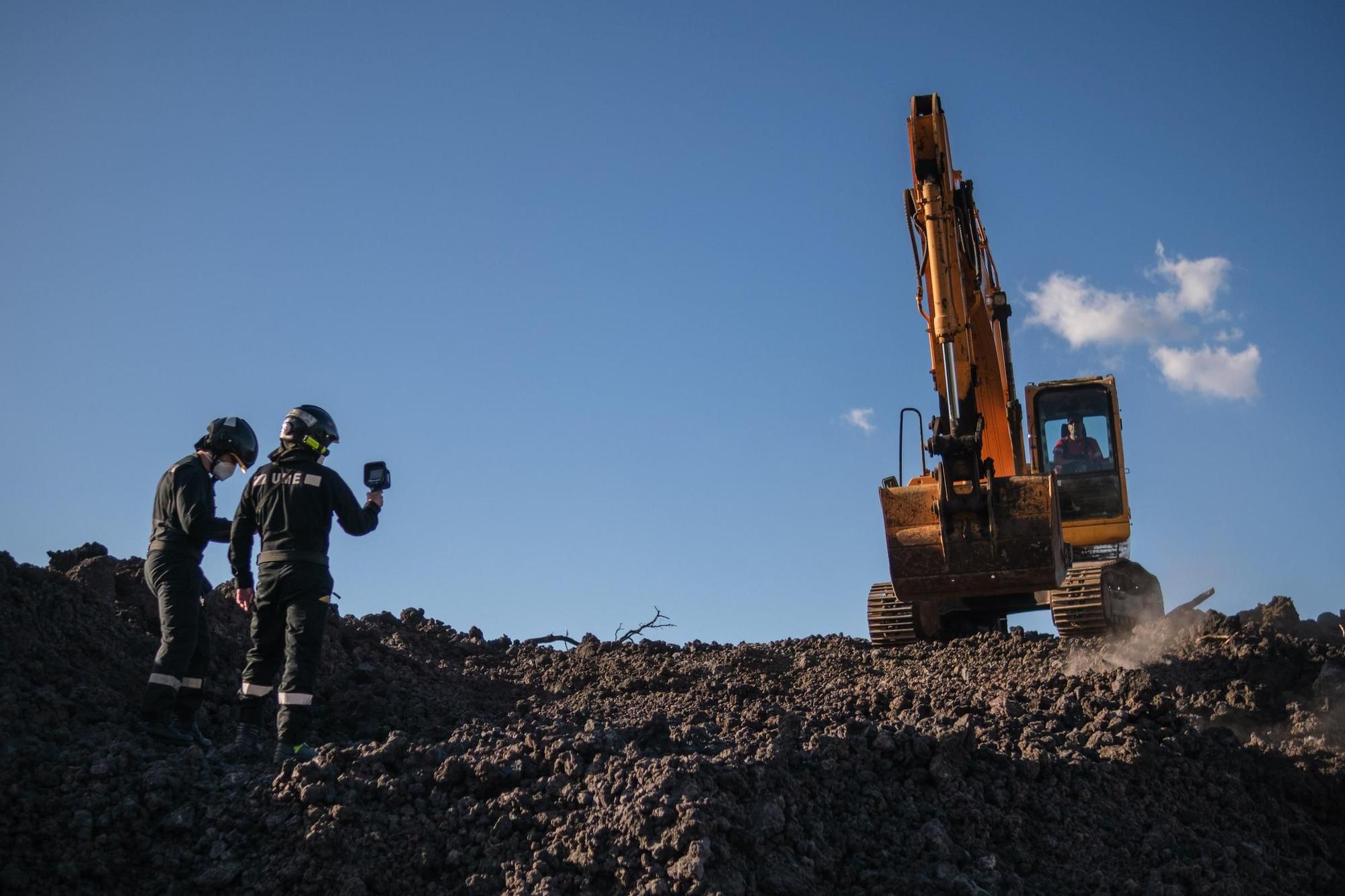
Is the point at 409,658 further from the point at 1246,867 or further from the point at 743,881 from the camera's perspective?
the point at 1246,867

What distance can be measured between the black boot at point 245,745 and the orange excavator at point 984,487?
5.10 meters

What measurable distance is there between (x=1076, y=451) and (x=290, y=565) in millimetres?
8280

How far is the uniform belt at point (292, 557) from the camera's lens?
7.00 metres

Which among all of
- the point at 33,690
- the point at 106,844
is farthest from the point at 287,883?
the point at 33,690

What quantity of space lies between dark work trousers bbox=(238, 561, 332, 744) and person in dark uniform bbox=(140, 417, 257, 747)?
19.1 inches

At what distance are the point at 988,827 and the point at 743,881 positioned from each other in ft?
5.12

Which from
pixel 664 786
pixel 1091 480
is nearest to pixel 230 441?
pixel 664 786

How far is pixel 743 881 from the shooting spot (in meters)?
5.14

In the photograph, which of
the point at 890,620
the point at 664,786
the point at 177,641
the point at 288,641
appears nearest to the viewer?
the point at 664,786

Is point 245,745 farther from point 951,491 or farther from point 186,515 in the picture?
point 951,491

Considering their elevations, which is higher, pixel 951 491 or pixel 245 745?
pixel 951 491

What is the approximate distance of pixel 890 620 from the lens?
1181 centimetres

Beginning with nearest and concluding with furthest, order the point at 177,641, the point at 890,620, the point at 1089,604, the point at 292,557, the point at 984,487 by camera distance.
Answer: the point at 292,557, the point at 177,641, the point at 984,487, the point at 1089,604, the point at 890,620

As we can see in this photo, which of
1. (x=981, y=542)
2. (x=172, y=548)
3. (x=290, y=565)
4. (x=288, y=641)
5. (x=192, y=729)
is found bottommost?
(x=192, y=729)
